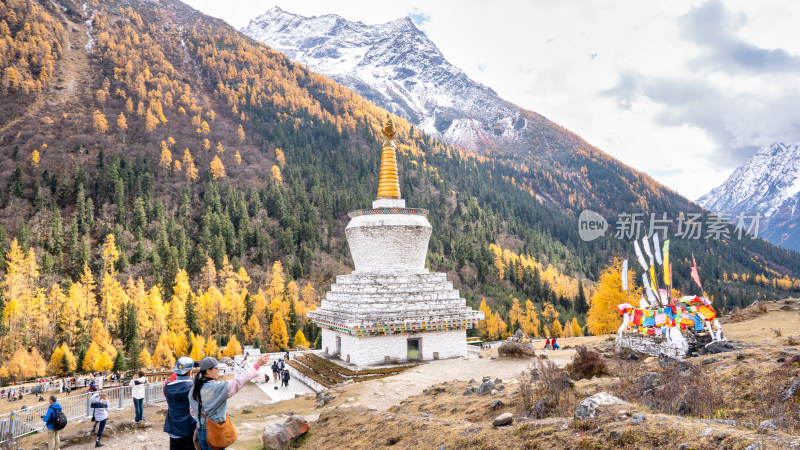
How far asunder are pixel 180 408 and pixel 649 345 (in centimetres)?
1656

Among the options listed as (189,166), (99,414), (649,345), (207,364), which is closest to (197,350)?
(99,414)

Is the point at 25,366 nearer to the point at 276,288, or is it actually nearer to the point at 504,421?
the point at 276,288

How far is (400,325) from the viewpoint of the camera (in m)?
22.5

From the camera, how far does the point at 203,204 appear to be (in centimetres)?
8781

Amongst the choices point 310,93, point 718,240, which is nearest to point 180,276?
point 310,93

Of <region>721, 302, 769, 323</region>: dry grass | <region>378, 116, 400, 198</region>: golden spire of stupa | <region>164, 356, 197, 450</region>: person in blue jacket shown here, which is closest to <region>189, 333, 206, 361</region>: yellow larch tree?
<region>378, 116, 400, 198</region>: golden spire of stupa

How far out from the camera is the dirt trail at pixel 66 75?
371 feet

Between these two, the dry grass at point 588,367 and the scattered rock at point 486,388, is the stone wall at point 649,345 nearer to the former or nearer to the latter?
the dry grass at point 588,367

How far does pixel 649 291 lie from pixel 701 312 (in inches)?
91.0

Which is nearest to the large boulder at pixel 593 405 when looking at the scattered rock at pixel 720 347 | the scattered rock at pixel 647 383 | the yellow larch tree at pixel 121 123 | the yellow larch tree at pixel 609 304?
the scattered rock at pixel 647 383

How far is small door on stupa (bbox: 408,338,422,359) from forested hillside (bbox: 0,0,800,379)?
23.8 metres

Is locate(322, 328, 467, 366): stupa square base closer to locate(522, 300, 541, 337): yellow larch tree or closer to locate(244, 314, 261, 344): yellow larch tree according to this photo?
locate(244, 314, 261, 344): yellow larch tree

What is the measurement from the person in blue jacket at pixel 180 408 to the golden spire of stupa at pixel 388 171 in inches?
849

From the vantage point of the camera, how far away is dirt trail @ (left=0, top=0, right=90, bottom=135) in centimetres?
11319
